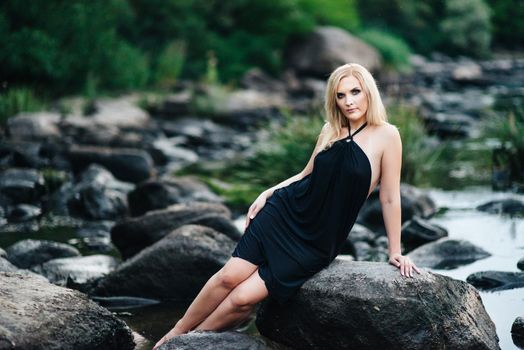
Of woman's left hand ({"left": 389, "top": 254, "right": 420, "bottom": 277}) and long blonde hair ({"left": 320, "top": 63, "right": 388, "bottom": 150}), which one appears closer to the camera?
woman's left hand ({"left": 389, "top": 254, "right": 420, "bottom": 277})

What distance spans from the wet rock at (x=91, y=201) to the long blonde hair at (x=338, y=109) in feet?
16.3

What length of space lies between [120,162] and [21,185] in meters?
1.73

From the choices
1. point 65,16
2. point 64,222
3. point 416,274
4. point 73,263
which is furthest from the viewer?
point 65,16

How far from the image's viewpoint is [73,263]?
6234 mm

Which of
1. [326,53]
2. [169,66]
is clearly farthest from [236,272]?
[326,53]

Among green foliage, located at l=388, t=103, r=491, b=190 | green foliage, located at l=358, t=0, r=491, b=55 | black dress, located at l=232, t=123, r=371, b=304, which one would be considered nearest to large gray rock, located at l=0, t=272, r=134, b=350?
black dress, located at l=232, t=123, r=371, b=304

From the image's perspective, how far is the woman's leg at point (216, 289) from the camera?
4219mm

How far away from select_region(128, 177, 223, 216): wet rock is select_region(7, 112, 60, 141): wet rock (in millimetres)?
4889

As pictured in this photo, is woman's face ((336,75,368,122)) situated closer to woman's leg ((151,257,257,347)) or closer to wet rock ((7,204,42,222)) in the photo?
woman's leg ((151,257,257,347))

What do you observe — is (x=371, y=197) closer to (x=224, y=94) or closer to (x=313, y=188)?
(x=313, y=188)

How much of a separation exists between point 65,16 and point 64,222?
10.1 metres

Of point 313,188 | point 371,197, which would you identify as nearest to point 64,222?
point 371,197

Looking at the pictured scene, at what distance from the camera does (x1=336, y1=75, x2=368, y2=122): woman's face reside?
169 inches

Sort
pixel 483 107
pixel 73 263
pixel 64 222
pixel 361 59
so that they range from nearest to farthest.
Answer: pixel 73 263
pixel 64 222
pixel 483 107
pixel 361 59
